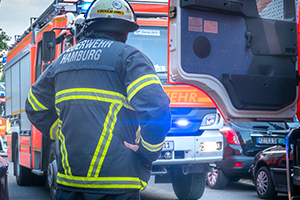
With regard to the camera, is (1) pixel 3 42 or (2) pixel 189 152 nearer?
(2) pixel 189 152

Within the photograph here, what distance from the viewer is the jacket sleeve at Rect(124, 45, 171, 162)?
266 cm

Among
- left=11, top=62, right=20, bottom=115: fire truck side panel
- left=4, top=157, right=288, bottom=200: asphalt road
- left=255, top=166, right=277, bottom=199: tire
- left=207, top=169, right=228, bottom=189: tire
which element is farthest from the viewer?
left=207, top=169, right=228, bottom=189: tire

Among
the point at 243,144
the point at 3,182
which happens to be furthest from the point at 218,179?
the point at 3,182

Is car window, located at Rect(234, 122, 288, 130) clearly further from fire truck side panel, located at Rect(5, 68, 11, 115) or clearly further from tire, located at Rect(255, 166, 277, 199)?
fire truck side panel, located at Rect(5, 68, 11, 115)

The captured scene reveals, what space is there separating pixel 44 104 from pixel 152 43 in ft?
15.0

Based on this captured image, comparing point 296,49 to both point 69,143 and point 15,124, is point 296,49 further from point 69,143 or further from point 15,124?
point 15,124

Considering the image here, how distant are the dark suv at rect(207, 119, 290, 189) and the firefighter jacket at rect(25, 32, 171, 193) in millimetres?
6981

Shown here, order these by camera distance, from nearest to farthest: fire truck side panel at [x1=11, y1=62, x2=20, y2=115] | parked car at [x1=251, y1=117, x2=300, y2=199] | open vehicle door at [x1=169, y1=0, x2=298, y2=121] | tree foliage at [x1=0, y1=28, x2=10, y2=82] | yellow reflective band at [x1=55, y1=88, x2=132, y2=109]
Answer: yellow reflective band at [x1=55, y1=88, x2=132, y2=109] < open vehicle door at [x1=169, y1=0, x2=298, y2=121] < parked car at [x1=251, y1=117, x2=300, y2=199] < fire truck side panel at [x1=11, y1=62, x2=20, y2=115] < tree foliage at [x1=0, y1=28, x2=10, y2=82]

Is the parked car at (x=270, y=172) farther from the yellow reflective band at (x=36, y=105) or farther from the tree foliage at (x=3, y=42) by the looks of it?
the tree foliage at (x=3, y=42)

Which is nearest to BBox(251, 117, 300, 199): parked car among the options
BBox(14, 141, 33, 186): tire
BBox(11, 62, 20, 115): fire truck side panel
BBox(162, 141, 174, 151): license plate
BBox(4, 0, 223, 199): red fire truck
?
BBox(4, 0, 223, 199): red fire truck

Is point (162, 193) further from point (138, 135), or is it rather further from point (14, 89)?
point (138, 135)

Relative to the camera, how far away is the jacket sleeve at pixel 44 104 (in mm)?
3140

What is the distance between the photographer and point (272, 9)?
3.76m

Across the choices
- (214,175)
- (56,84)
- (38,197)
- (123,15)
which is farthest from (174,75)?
(214,175)
